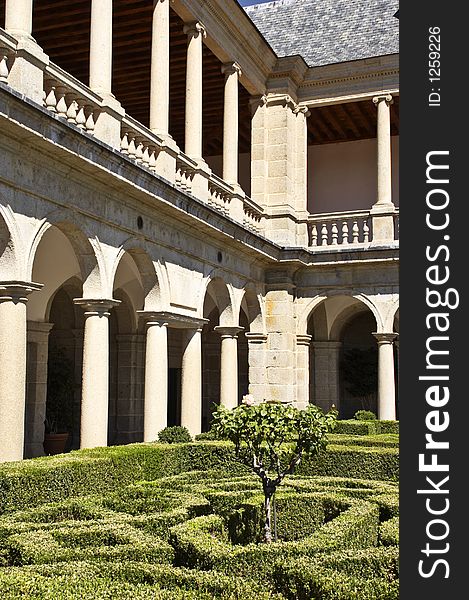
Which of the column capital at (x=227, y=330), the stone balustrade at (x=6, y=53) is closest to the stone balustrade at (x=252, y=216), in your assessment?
the column capital at (x=227, y=330)

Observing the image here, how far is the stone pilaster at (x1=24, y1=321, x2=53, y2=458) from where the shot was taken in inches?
600

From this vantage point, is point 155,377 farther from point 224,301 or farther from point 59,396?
point 59,396

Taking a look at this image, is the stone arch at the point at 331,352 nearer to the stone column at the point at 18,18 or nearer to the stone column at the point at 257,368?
the stone column at the point at 257,368

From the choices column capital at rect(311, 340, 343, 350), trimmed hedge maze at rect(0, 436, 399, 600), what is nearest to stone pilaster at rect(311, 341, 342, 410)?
column capital at rect(311, 340, 343, 350)

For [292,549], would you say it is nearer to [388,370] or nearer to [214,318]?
[388,370]

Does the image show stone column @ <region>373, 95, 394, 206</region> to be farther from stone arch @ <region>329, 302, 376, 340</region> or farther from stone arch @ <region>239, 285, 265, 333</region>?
stone arch @ <region>329, 302, 376, 340</region>

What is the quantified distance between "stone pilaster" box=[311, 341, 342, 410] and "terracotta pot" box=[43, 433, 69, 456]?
836 cm

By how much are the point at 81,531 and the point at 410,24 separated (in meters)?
5.08

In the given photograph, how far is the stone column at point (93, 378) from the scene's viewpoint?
38.8ft

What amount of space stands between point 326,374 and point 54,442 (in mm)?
9006

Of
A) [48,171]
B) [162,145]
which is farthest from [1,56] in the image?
[162,145]

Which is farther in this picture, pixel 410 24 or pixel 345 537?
pixel 345 537

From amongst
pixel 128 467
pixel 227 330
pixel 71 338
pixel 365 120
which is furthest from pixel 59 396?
pixel 365 120

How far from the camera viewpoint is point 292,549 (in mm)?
6375
